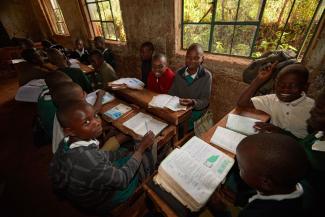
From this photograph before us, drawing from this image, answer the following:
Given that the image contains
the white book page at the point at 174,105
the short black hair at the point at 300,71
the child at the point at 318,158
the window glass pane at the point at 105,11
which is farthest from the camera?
the window glass pane at the point at 105,11

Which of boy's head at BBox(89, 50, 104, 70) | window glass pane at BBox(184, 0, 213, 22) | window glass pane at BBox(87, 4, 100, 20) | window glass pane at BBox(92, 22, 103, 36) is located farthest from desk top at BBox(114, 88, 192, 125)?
window glass pane at BBox(87, 4, 100, 20)

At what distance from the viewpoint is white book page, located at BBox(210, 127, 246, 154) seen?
1.20 metres

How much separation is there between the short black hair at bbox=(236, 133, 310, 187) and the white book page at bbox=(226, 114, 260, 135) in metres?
0.54

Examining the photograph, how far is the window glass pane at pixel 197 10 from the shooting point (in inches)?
96.9

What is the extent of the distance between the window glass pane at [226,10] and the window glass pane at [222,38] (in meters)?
0.11

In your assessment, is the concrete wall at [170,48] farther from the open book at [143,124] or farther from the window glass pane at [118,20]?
the open book at [143,124]

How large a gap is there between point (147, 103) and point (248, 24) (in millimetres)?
1823

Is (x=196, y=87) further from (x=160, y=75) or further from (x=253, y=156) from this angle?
(x=253, y=156)

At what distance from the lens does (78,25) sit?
5297 mm

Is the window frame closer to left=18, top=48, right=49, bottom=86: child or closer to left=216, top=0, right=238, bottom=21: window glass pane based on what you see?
left=18, top=48, right=49, bottom=86: child

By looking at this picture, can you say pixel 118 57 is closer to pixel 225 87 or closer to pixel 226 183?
pixel 225 87

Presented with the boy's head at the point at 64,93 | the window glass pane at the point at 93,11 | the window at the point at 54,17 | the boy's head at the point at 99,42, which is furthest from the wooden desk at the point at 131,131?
the window at the point at 54,17

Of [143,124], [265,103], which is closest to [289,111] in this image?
[265,103]

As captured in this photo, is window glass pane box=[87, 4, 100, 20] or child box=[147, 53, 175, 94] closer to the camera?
child box=[147, 53, 175, 94]
